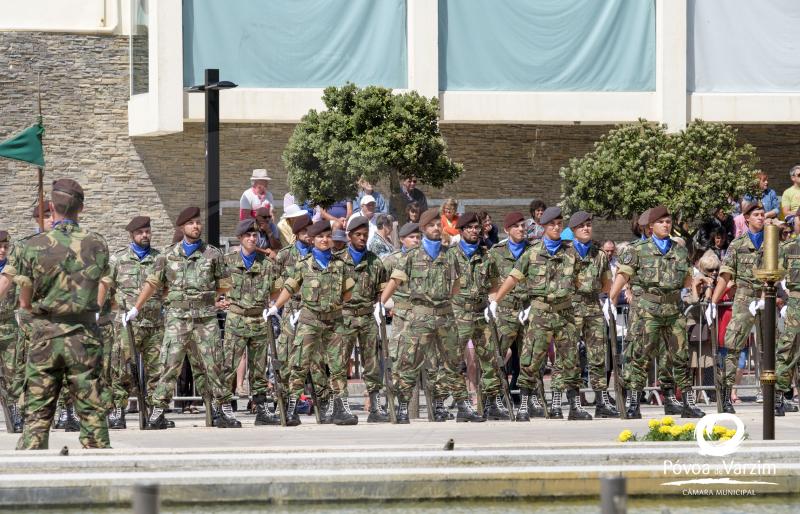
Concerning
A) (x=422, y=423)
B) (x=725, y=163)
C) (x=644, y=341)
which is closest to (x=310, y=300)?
(x=422, y=423)

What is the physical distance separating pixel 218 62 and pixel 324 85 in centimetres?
181

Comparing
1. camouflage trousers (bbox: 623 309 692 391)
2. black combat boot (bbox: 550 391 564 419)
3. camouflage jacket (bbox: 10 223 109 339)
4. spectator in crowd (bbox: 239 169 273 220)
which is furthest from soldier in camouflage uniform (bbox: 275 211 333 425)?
spectator in crowd (bbox: 239 169 273 220)

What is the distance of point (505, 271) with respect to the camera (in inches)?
649

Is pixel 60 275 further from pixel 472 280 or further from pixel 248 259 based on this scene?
pixel 472 280

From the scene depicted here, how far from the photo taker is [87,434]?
1150 cm

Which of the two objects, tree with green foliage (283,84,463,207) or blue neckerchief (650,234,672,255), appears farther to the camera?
tree with green foliage (283,84,463,207)

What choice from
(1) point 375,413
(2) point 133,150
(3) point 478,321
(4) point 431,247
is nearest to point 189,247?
(4) point 431,247

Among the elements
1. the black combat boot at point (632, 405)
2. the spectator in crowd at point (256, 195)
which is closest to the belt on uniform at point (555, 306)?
the black combat boot at point (632, 405)

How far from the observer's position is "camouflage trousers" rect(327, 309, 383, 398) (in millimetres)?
15477

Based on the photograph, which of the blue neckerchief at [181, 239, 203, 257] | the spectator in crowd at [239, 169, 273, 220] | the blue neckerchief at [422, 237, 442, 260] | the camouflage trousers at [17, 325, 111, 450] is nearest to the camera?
the camouflage trousers at [17, 325, 111, 450]

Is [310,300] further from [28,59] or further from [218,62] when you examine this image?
[28,59]

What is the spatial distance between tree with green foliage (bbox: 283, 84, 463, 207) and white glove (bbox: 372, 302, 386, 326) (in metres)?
7.49
